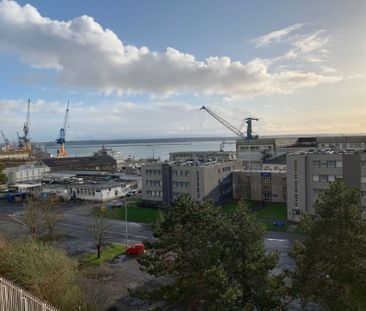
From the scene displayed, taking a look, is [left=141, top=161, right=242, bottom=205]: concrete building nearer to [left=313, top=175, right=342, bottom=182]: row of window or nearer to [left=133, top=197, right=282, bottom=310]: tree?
[left=313, top=175, right=342, bottom=182]: row of window

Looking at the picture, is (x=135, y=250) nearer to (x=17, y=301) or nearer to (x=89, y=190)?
(x=17, y=301)

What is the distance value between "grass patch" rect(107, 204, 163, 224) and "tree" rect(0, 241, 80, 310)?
2558 centimetres

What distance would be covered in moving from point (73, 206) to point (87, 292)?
35815mm

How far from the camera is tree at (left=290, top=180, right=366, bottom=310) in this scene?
14.7m

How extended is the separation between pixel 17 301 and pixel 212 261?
7.06 meters

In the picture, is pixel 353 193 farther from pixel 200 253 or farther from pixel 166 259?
pixel 166 259

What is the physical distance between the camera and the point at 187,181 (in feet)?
163

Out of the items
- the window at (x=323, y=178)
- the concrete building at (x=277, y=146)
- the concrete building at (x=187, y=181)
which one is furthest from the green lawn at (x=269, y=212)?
the concrete building at (x=277, y=146)

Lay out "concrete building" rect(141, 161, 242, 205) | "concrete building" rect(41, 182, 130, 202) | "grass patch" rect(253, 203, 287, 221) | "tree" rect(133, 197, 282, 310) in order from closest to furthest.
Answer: "tree" rect(133, 197, 282, 310)
"grass patch" rect(253, 203, 287, 221)
"concrete building" rect(141, 161, 242, 205)
"concrete building" rect(41, 182, 130, 202)

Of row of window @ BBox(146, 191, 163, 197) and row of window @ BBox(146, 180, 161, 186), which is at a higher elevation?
row of window @ BBox(146, 180, 161, 186)

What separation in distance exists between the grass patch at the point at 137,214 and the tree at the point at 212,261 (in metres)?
26.5

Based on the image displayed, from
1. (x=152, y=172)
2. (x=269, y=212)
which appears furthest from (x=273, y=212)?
(x=152, y=172)

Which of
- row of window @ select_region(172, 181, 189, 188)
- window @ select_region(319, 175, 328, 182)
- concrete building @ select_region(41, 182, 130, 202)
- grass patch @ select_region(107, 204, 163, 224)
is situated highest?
window @ select_region(319, 175, 328, 182)

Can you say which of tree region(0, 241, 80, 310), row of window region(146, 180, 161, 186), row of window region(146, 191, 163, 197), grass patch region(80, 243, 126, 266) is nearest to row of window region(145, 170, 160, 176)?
row of window region(146, 180, 161, 186)
